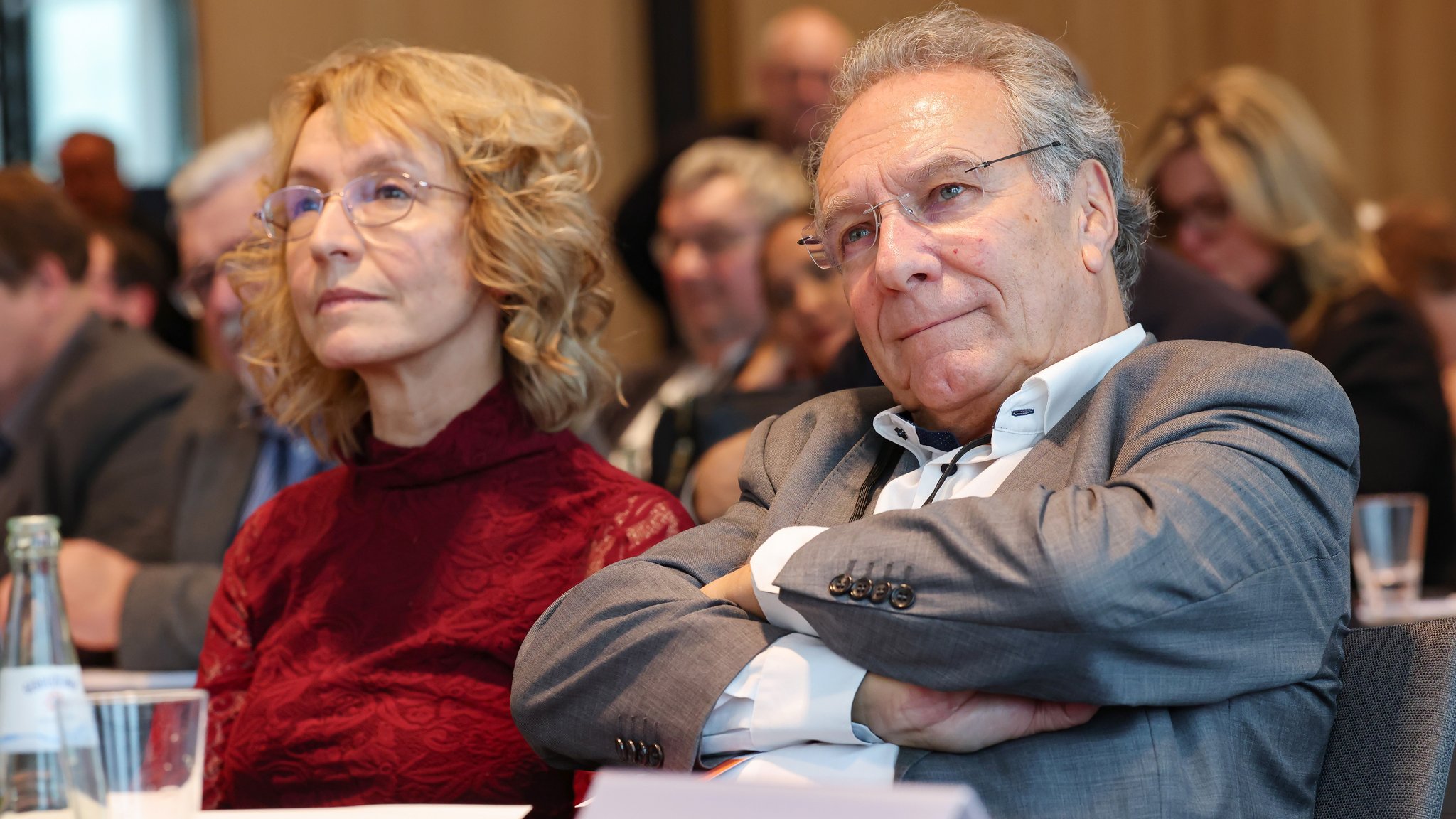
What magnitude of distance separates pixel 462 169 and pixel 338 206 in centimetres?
17

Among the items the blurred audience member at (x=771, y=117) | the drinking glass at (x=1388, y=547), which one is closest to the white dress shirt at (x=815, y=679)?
the drinking glass at (x=1388, y=547)

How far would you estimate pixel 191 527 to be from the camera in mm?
3107

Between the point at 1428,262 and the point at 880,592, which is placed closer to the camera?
the point at 880,592

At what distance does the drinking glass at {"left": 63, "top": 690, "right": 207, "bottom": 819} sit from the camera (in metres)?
1.27

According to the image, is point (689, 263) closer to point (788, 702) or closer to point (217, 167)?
point (217, 167)

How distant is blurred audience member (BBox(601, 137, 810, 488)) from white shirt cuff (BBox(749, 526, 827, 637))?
2.63 meters

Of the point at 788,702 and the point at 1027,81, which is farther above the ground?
the point at 1027,81

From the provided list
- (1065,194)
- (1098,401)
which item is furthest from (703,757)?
(1065,194)

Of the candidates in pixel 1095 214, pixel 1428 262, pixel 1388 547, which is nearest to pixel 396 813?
pixel 1095 214

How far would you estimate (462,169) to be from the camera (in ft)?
6.69

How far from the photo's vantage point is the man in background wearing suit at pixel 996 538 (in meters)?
1.32

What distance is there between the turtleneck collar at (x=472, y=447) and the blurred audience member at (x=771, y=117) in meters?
2.88

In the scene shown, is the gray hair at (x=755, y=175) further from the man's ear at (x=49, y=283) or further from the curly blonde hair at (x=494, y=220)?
the curly blonde hair at (x=494, y=220)

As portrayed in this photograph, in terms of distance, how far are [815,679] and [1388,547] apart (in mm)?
1763
